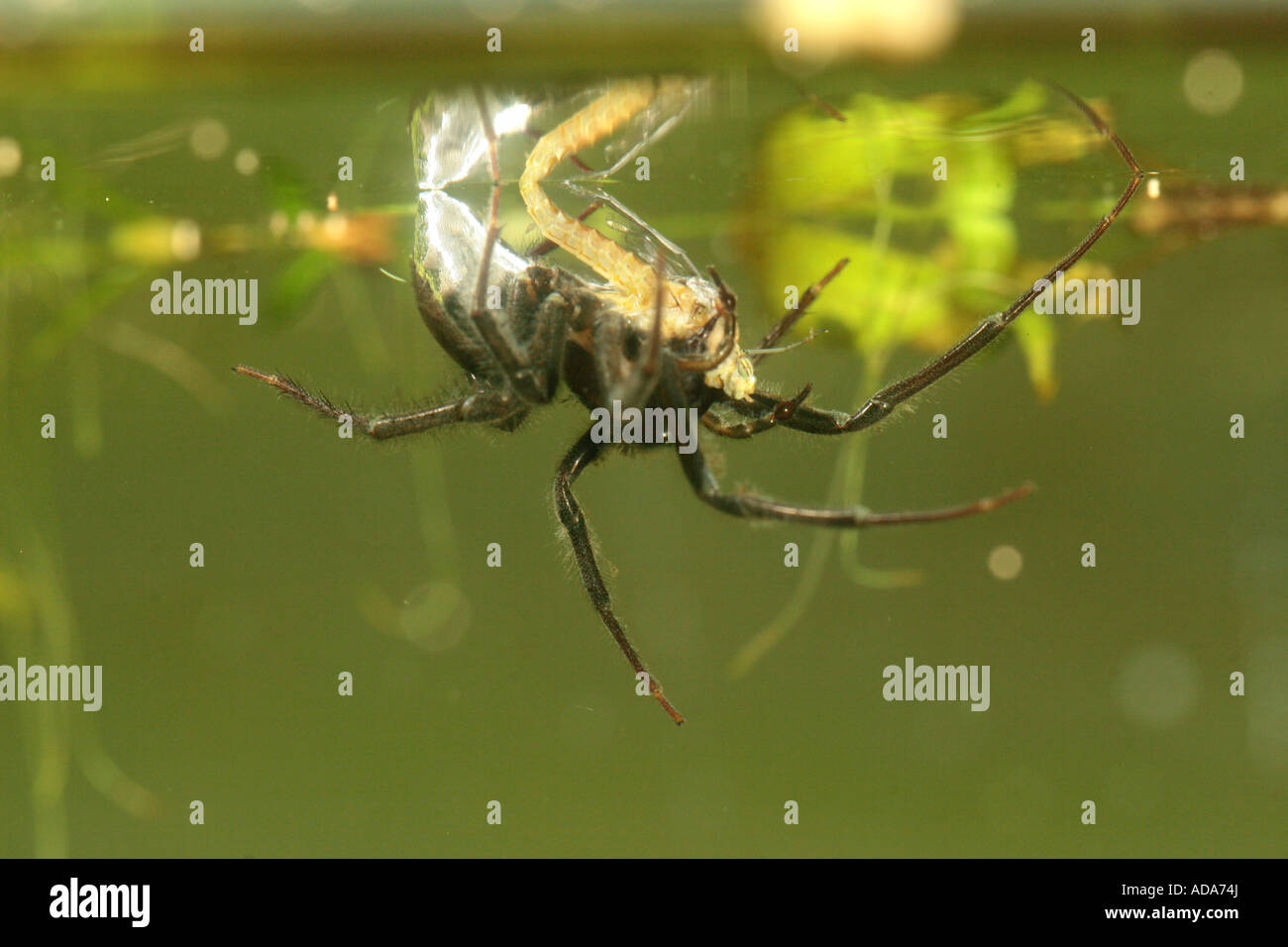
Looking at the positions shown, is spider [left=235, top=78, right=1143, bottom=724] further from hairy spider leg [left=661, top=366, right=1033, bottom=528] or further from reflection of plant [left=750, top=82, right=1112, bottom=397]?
reflection of plant [left=750, top=82, right=1112, bottom=397]

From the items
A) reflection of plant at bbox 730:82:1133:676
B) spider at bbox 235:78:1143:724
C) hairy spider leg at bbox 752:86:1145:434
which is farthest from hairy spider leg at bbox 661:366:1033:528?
reflection of plant at bbox 730:82:1133:676

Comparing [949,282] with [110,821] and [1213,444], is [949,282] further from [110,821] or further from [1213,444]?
[110,821]

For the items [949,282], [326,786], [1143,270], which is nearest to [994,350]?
[949,282]

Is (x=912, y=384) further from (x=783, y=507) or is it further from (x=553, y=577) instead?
(x=553, y=577)

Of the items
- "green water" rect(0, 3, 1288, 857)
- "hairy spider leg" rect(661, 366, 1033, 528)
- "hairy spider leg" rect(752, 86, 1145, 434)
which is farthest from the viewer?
"green water" rect(0, 3, 1288, 857)

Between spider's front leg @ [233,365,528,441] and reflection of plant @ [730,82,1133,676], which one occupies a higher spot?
reflection of plant @ [730,82,1133,676]

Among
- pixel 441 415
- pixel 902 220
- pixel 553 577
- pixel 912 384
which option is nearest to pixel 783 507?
pixel 912 384
